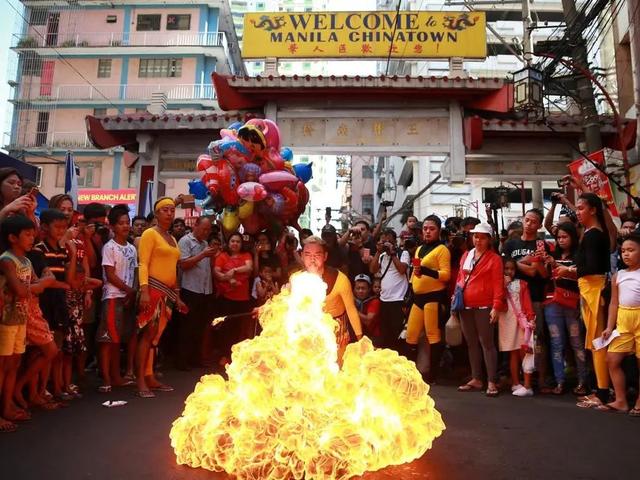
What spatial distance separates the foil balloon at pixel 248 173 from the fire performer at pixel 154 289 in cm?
87

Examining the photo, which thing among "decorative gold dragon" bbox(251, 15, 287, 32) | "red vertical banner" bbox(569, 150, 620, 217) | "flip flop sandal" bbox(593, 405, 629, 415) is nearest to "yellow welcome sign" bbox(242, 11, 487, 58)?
"decorative gold dragon" bbox(251, 15, 287, 32)

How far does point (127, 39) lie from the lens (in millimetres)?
29641

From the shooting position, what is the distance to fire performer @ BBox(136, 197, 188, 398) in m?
5.03

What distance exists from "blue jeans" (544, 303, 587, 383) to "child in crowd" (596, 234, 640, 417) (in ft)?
2.23

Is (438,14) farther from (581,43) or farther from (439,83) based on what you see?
(581,43)

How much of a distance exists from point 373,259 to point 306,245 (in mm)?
2708

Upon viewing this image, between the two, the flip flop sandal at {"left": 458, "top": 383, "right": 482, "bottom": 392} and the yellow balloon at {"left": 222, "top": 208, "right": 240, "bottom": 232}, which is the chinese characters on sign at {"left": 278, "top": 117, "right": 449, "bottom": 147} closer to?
the yellow balloon at {"left": 222, "top": 208, "right": 240, "bottom": 232}

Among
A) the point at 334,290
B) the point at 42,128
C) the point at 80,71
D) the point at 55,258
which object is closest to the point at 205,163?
the point at 55,258

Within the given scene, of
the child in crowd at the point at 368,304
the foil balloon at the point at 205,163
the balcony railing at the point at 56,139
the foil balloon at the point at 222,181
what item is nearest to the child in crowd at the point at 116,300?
the foil balloon at the point at 205,163

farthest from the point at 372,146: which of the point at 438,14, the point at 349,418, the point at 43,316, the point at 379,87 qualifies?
the point at 349,418

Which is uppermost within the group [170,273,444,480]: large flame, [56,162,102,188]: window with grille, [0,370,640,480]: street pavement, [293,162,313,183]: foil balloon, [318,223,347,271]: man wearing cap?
[56,162,102,188]: window with grille

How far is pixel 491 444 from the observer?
3.77m

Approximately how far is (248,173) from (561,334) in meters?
3.91

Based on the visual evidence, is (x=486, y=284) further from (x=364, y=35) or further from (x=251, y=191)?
(x=364, y=35)
